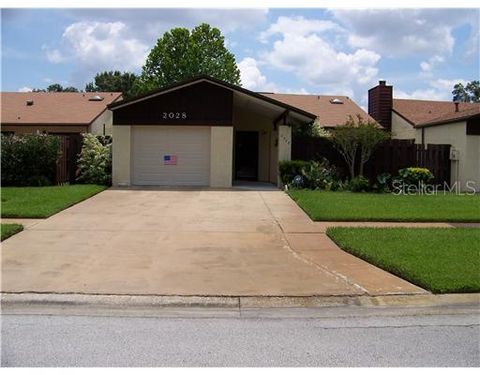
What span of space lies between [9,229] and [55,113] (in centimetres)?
2123

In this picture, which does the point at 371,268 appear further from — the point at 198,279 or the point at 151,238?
the point at 151,238

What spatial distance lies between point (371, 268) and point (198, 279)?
8.27 ft

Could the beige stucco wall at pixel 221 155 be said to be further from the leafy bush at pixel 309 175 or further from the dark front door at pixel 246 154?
the dark front door at pixel 246 154

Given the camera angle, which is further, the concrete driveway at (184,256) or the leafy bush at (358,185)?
the leafy bush at (358,185)

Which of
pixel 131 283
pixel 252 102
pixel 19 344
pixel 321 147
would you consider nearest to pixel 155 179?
pixel 252 102

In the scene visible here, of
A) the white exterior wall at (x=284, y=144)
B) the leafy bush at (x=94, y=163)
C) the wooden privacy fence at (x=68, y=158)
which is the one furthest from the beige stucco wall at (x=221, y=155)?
the wooden privacy fence at (x=68, y=158)

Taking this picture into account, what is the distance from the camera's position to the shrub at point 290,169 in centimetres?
1830

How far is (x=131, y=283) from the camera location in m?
6.83

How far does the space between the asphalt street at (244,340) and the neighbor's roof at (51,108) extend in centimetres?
2443

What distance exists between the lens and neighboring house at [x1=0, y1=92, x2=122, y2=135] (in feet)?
92.5

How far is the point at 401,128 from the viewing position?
94.9 ft

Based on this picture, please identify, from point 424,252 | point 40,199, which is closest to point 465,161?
point 424,252

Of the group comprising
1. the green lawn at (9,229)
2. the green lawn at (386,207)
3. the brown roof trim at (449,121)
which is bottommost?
the green lawn at (9,229)

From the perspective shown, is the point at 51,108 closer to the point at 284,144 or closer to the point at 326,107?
the point at 326,107
